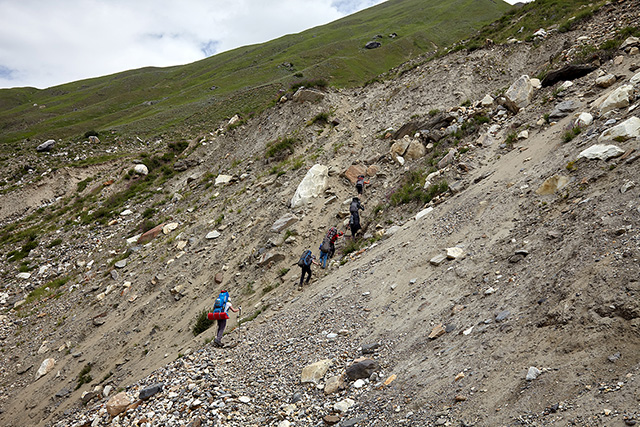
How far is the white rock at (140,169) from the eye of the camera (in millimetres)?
34906

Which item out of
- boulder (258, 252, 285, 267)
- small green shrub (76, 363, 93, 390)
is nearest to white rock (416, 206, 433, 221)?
boulder (258, 252, 285, 267)

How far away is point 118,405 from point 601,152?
16309 mm

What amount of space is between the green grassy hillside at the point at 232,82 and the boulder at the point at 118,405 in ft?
102

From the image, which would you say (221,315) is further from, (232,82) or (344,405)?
(232,82)

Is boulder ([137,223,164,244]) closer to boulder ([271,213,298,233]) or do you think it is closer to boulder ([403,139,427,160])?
boulder ([271,213,298,233])

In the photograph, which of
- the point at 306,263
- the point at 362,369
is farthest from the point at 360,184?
the point at 362,369

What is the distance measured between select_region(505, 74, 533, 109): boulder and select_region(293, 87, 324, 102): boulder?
17.2 meters

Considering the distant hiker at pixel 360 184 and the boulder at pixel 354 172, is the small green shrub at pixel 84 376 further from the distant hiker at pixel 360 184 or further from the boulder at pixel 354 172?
the boulder at pixel 354 172

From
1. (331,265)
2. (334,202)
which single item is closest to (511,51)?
(334,202)

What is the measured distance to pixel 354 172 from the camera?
69.1 feet

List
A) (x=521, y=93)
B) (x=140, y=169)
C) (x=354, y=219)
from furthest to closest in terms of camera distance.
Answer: (x=140, y=169), (x=521, y=93), (x=354, y=219)

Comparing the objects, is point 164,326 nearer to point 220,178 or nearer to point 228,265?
point 228,265

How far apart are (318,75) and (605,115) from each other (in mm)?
49466

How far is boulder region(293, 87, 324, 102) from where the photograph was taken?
103 feet
